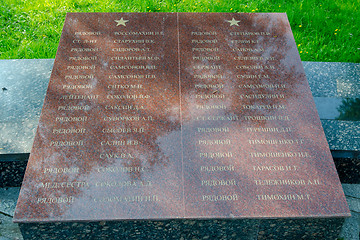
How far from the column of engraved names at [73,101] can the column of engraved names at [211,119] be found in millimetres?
958

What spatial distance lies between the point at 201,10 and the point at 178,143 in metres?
3.56

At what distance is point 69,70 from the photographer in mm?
3078

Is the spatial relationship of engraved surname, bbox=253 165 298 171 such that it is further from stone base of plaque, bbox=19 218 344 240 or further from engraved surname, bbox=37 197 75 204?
engraved surname, bbox=37 197 75 204

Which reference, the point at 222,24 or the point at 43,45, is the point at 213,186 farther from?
the point at 43,45

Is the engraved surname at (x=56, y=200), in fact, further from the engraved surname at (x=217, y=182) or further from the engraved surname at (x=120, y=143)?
the engraved surname at (x=217, y=182)

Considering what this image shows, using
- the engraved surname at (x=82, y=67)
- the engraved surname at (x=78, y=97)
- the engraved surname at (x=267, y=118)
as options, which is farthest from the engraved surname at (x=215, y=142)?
the engraved surname at (x=82, y=67)

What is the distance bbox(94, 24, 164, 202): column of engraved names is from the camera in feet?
8.04

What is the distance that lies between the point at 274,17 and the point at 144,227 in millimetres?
2747

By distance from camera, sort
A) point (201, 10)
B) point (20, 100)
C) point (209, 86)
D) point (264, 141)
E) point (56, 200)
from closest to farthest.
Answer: point (56, 200) → point (264, 141) → point (209, 86) → point (20, 100) → point (201, 10)

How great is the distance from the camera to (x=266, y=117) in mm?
2814

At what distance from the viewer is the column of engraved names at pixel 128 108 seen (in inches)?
96.5

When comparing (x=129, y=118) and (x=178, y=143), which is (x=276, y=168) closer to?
(x=178, y=143)

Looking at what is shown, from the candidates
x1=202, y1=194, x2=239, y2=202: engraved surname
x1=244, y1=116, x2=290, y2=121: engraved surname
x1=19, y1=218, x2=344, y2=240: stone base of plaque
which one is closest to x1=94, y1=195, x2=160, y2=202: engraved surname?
x1=19, y1=218, x2=344, y2=240: stone base of plaque

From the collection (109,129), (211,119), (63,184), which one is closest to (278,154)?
(211,119)
